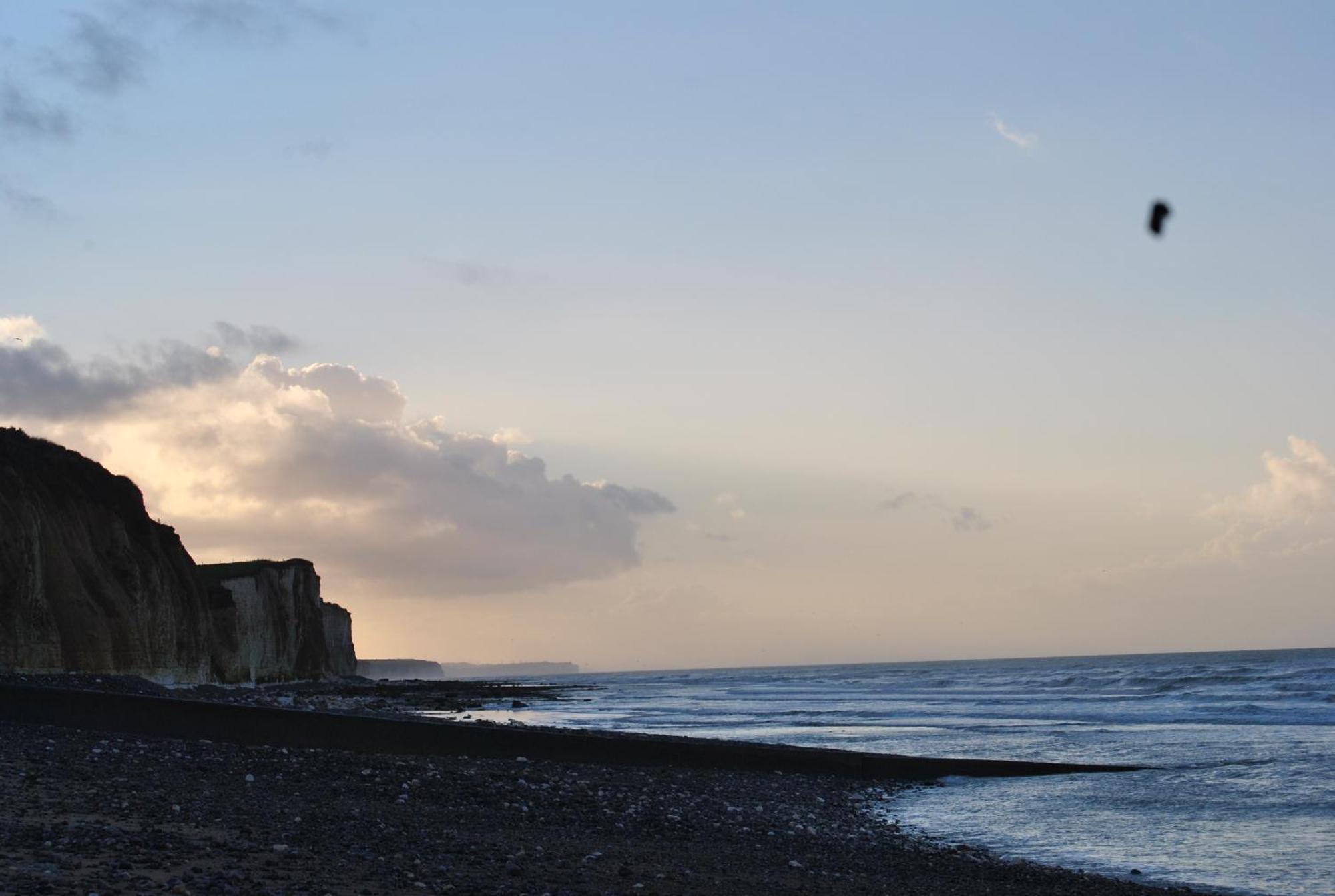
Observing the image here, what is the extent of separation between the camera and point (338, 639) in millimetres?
114062

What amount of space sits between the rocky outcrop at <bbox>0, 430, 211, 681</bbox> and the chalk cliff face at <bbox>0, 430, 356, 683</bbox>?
4cm

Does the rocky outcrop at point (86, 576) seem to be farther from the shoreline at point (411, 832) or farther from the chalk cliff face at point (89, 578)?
the shoreline at point (411, 832)

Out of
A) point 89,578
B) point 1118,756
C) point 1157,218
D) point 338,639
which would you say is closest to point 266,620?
point 89,578

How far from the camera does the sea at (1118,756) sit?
15.5 m

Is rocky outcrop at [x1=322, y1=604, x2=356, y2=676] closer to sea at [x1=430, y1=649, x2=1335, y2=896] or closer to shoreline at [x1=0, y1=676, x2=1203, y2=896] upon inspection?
sea at [x1=430, y1=649, x2=1335, y2=896]

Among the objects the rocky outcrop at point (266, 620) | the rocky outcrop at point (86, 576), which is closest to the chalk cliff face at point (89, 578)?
the rocky outcrop at point (86, 576)

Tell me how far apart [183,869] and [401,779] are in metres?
7.58

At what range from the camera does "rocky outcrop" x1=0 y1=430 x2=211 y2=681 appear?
35.2 m

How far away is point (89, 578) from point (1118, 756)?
3465cm

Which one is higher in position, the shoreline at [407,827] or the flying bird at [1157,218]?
the flying bird at [1157,218]

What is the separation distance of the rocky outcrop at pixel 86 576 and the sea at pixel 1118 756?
1384cm

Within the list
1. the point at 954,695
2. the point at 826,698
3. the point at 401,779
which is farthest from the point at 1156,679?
the point at 401,779

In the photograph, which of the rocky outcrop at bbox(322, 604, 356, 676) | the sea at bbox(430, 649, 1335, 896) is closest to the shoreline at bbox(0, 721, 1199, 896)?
the sea at bbox(430, 649, 1335, 896)

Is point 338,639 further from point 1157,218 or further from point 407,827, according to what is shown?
point 1157,218
